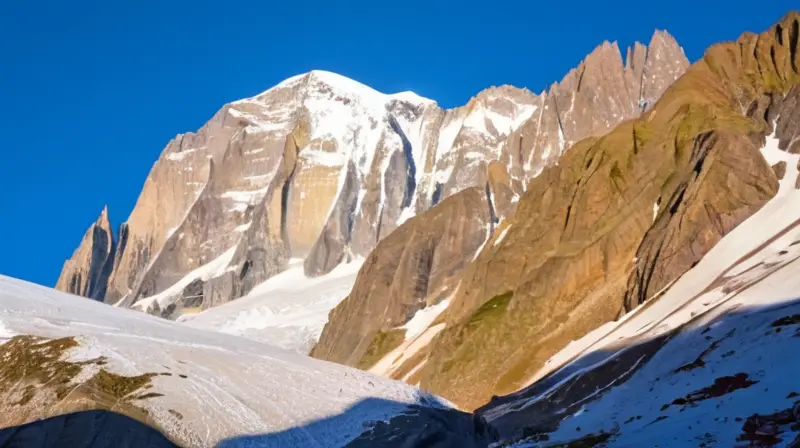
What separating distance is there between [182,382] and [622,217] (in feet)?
305

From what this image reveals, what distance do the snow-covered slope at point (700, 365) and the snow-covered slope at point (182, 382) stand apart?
16.1m

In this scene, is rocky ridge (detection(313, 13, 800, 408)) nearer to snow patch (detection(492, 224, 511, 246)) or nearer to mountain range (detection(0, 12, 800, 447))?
mountain range (detection(0, 12, 800, 447))

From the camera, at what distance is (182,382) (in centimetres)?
1872

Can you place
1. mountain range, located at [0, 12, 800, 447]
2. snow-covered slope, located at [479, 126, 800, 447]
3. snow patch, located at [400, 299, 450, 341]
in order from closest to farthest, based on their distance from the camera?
1. mountain range, located at [0, 12, 800, 447]
2. snow-covered slope, located at [479, 126, 800, 447]
3. snow patch, located at [400, 299, 450, 341]

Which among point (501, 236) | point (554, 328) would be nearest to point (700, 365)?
point (554, 328)

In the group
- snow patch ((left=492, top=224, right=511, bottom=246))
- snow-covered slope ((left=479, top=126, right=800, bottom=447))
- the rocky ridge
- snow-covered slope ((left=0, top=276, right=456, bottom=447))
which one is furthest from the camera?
snow patch ((left=492, top=224, right=511, bottom=246))

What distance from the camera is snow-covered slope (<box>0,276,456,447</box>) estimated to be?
1758cm

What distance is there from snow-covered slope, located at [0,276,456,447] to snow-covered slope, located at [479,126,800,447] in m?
16.1

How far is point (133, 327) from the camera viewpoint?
21.7 m

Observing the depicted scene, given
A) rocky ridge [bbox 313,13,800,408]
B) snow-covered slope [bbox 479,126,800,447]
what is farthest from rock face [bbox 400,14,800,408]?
snow-covered slope [bbox 479,126,800,447]

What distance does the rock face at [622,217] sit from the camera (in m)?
93.6

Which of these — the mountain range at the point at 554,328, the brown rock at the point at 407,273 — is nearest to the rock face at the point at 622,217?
the mountain range at the point at 554,328

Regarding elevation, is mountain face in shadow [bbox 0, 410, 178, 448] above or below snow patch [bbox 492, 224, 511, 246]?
below

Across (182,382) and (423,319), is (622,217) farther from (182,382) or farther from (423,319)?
(182,382)
